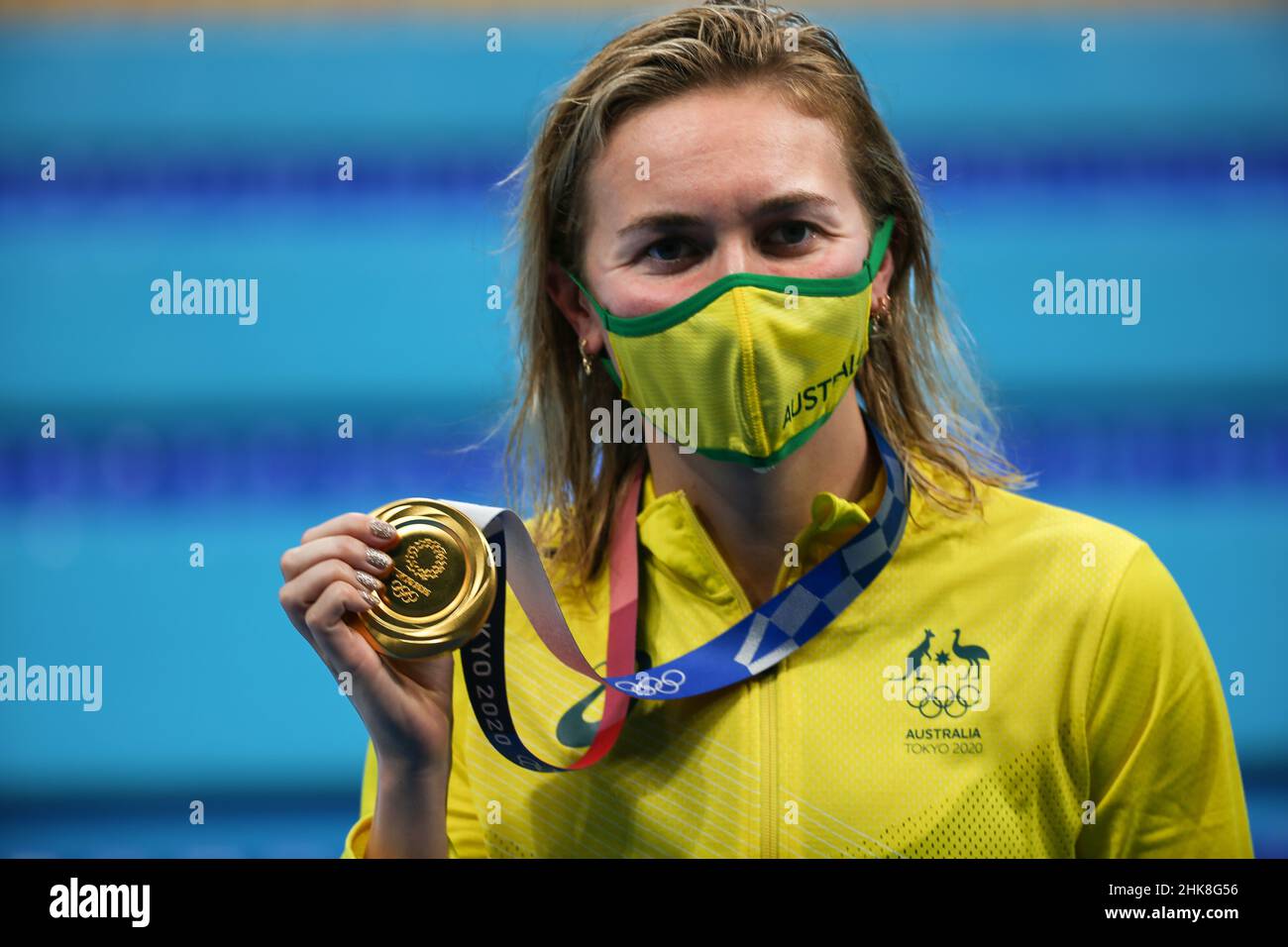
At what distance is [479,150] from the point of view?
4.66m

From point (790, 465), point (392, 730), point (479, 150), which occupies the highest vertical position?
point (479, 150)

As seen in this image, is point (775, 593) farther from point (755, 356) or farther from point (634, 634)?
point (755, 356)

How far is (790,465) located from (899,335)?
413 mm

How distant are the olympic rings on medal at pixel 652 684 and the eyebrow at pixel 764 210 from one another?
69cm

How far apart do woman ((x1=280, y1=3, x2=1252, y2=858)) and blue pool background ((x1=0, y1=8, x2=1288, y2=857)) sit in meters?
1.77

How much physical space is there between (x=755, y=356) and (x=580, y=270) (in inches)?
15.6

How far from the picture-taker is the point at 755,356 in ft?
6.88

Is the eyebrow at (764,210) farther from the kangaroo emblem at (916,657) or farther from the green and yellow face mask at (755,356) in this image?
the kangaroo emblem at (916,657)

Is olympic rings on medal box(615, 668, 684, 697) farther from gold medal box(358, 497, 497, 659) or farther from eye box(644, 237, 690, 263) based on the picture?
eye box(644, 237, 690, 263)

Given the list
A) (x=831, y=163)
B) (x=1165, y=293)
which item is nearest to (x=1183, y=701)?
(x=831, y=163)

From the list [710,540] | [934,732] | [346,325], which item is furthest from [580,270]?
[346,325]

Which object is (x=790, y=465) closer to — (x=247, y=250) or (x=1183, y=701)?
(x=1183, y=701)

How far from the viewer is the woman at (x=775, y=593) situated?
2.05 m
